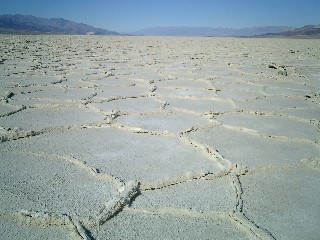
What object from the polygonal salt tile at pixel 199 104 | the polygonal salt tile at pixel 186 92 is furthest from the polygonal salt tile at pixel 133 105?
the polygonal salt tile at pixel 186 92

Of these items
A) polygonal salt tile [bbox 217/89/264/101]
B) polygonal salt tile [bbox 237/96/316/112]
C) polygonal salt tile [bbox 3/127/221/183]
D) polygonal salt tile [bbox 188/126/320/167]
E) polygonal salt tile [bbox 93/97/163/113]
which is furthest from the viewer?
polygonal salt tile [bbox 217/89/264/101]

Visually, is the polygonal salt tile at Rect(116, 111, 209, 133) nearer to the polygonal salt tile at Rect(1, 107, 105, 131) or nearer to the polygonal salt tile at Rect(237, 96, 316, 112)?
the polygonal salt tile at Rect(1, 107, 105, 131)

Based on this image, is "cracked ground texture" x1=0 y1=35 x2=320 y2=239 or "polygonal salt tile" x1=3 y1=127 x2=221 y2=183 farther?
"polygonal salt tile" x1=3 y1=127 x2=221 y2=183

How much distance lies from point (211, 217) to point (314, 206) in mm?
362

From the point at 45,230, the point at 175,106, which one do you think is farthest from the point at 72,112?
the point at 45,230

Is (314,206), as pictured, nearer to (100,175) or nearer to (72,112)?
(100,175)

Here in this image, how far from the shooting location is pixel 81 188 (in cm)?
121

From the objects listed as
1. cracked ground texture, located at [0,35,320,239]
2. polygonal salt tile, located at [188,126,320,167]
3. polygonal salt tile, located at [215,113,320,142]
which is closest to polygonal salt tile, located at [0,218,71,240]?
cracked ground texture, located at [0,35,320,239]

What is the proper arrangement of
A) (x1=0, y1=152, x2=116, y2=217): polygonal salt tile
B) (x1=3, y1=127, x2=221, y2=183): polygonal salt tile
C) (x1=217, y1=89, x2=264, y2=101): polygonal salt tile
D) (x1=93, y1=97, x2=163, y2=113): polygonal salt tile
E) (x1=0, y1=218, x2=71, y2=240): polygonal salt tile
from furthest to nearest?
1. (x1=217, y1=89, x2=264, y2=101): polygonal salt tile
2. (x1=93, y1=97, x2=163, y2=113): polygonal salt tile
3. (x1=3, y1=127, x2=221, y2=183): polygonal salt tile
4. (x1=0, y1=152, x2=116, y2=217): polygonal salt tile
5. (x1=0, y1=218, x2=71, y2=240): polygonal salt tile

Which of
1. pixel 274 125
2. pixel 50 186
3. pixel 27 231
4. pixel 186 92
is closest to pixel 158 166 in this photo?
pixel 50 186

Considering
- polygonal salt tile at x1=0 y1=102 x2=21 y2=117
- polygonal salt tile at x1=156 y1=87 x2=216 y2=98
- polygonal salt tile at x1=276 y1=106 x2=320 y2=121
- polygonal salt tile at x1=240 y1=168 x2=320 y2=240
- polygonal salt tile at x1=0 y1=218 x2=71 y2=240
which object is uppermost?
polygonal salt tile at x1=0 y1=218 x2=71 y2=240

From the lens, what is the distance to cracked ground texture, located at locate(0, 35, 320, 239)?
1.00 metres

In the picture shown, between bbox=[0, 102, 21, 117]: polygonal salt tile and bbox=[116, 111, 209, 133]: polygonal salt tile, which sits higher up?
bbox=[0, 102, 21, 117]: polygonal salt tile

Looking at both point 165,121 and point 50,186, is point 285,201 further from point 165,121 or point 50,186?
point 165,121
